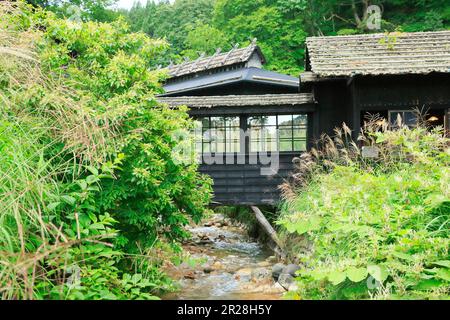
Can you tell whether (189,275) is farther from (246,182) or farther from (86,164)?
(86,164)

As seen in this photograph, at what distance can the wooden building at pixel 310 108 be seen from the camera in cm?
892

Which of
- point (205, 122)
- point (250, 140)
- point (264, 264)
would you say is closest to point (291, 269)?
point (264, 264)

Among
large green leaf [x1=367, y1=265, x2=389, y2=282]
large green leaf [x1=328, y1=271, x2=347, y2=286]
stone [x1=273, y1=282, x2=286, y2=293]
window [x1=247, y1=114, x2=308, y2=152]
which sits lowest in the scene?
stone [x1=273, y1=282, x2=286, y2=293]

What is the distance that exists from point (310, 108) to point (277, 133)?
0.99 m

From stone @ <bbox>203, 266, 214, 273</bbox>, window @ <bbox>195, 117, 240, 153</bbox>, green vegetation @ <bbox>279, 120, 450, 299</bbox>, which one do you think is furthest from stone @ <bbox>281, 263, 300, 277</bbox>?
window @ <bbox>195, 117, 240, 153</bbox>

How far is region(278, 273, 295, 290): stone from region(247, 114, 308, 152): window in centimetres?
432

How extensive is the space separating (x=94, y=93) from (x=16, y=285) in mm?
3214

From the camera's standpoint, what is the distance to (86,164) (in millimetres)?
3648

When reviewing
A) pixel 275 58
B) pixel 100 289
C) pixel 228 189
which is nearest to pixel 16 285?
pixel 100 289

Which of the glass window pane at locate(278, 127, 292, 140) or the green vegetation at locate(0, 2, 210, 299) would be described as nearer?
the green vegetation at locate(0, 2, 210, 299)

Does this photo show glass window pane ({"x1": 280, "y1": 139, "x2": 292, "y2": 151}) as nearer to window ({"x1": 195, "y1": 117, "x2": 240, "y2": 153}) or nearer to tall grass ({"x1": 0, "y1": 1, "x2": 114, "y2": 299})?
window ({"x1": 195, "y1": 117, "x2": 240, "y2": 153})

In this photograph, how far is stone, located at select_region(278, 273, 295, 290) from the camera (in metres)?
6.02

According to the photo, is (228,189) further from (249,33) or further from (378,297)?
(249,33)

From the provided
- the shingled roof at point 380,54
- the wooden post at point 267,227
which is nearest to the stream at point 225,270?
the wooden post at point 267,227
